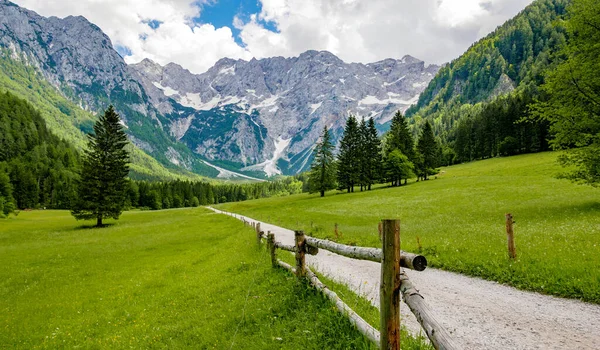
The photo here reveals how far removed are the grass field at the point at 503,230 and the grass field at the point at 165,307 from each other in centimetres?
814

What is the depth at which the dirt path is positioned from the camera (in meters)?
6.77

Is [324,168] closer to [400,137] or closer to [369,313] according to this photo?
[400,137]

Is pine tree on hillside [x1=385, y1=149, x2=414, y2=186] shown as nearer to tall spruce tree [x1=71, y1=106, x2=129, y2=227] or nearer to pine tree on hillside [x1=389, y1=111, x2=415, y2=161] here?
pine tree on hillside [x1=389, y1=111, x2=415, y2=161]

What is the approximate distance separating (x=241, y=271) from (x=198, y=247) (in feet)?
56.4

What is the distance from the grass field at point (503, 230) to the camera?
11.0 m

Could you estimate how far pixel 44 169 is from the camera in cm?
13638

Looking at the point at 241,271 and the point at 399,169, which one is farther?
the point at 399,169

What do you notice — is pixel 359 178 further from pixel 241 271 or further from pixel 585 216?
pixel 241 271

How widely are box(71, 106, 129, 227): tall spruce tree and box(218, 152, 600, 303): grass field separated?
40.1m

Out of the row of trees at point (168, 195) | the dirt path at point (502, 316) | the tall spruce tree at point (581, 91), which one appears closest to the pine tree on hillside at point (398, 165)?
the tall spruce tree at point (581, 91)

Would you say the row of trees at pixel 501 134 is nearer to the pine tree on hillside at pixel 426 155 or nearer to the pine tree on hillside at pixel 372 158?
the pine tree on hillside at pixel 426 155

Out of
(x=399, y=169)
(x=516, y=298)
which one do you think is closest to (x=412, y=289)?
(x=516, y=298)

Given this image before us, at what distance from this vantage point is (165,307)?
13375mm

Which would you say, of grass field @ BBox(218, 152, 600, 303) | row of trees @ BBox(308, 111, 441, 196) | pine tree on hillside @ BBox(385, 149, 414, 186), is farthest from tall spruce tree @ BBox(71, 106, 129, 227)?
pine tree on hillside @ BBox(385, 149, 414, 186)
